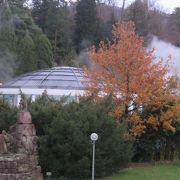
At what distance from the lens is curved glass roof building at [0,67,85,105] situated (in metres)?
38.6

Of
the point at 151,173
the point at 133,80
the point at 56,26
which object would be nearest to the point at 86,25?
the point at 56,26

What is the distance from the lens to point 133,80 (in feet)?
81.9

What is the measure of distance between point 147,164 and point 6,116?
25.7 feet

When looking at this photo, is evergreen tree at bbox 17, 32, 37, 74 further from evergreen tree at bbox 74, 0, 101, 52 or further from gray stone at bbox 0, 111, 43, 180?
gray stone at bbox 0, 111, 43, 180

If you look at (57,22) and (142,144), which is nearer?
(142,144)

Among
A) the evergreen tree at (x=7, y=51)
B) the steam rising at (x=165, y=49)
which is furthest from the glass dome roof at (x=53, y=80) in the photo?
the steam rising at (x=165, y=49)

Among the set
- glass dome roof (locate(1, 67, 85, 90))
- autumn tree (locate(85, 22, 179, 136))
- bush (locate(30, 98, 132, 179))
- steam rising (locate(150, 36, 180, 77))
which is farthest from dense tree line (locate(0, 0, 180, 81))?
bush (locate(30, 98, 132, 179))

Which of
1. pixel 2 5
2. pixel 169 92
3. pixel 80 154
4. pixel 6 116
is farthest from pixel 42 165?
pixel 2 5

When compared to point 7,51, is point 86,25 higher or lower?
higher

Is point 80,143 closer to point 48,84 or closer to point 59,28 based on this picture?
point 48,84

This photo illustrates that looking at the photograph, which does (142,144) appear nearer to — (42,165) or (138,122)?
(138,122)

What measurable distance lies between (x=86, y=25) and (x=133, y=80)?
40520mm

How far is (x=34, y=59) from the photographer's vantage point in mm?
55281

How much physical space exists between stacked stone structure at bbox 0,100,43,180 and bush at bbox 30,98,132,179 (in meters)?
0.83
